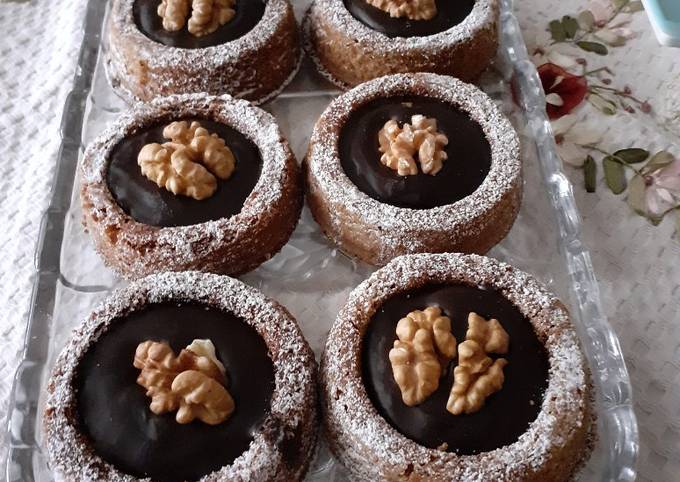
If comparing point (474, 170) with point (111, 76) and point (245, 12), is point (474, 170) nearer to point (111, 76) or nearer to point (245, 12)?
point (245, 12)

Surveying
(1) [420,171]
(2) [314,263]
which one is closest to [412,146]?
(1) [420,171]

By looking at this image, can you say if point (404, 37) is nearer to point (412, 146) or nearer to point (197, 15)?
point (412, 146)

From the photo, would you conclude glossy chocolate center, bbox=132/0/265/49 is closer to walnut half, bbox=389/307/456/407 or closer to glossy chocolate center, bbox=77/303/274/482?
glossy chocolate center, bbox=77/303/274/482

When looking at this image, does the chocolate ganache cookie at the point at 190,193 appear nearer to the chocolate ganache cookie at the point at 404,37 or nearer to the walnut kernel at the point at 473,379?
the chocolate ganache cookie at the point at 404,37

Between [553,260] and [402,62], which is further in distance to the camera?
[402,62]

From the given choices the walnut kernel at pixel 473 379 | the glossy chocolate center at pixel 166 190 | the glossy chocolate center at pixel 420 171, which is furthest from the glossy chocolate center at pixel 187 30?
the walnut kernel at pixel 473 379

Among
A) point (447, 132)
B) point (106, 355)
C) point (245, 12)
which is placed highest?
point (245, 12)

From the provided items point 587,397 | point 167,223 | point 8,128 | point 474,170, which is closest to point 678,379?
point 587,397
